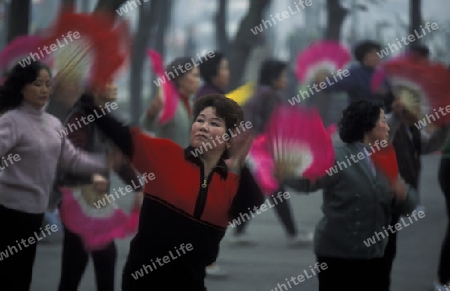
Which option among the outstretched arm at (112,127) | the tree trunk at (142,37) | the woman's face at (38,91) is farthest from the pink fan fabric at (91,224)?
the tree trunk at (142,37)

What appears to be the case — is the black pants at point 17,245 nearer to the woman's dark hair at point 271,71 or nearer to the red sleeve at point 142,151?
the red sleeve at point 142,151

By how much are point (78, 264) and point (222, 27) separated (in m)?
6.16

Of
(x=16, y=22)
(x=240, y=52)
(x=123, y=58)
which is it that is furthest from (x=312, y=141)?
(x=240, y=52)

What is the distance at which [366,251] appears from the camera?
3627 mm

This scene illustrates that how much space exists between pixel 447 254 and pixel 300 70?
1780 millimetres

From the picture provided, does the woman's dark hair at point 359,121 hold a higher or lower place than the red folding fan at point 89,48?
lower

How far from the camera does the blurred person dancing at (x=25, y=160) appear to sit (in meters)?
3.62

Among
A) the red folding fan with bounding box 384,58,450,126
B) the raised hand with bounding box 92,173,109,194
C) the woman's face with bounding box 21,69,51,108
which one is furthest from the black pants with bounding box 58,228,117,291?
the red folding fan with bounding box 384,58,450,126

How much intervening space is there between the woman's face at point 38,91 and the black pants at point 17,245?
48 cm

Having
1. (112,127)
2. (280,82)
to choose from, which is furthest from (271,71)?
(112,127)

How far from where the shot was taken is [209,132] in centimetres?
305

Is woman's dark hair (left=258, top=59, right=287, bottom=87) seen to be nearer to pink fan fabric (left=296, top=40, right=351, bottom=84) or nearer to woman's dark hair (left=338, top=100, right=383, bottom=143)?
pink fan fabric (left=296, top=40, right=351, bottom=84)

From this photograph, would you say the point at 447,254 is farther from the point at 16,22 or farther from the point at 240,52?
the point at 240,52

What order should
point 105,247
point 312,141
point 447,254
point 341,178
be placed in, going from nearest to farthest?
point 312,141 → point 341,178 → point 105,247 → point 447,254
